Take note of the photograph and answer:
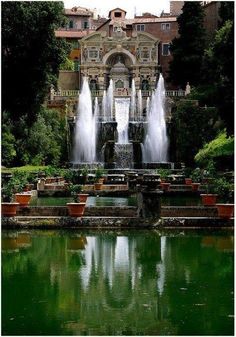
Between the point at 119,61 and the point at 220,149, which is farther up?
the point at 119,61

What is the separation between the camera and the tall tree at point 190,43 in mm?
53875

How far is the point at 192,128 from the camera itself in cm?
4369

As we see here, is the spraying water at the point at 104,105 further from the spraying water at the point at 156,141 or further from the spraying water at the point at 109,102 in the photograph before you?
the spraying water at the point at 156,141

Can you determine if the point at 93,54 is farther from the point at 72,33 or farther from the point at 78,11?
the point at 78,11

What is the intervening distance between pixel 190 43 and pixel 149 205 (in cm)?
4057

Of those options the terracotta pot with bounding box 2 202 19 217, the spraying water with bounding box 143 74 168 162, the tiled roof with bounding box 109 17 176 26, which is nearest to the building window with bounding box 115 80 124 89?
the tiled roof with bounding box 109 17 176 26

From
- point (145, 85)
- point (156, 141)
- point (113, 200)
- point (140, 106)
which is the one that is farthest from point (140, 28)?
point (113, 200)

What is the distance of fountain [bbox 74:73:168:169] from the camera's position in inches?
1772

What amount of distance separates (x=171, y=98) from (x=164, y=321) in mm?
46120

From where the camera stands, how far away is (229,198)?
19.8 metres

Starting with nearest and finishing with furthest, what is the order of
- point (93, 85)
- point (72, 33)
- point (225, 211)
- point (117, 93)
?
1. point (225, 211)
2. point (117, 93)
3. point (93, 85)
4. point (72, 33)

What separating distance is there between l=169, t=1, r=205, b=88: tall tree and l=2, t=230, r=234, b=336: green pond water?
40.6m

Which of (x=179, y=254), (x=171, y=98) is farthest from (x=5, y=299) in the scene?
(x=171, y=98)

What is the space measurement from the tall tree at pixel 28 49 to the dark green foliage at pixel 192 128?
16.1m
